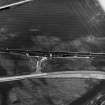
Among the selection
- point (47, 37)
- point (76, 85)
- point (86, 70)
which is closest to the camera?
point (76, 85)

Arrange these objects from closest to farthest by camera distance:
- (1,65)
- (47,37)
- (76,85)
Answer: (76,85) → (1,65) → (47,37)

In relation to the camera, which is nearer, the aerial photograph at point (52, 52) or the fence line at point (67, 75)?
the aerial photograph at point (52, 52)

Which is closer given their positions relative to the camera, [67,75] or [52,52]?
[67,75]

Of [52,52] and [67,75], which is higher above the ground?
[52,52]

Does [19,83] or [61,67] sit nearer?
[19,83]

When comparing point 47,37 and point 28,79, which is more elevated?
point 47,37

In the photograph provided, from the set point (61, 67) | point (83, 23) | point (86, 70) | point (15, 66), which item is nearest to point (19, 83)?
point (15, 66)

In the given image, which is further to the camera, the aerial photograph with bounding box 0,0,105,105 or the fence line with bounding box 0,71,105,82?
the fence line with bounding box 0,71,105,82

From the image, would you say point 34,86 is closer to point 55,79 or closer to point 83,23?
point 55,79
